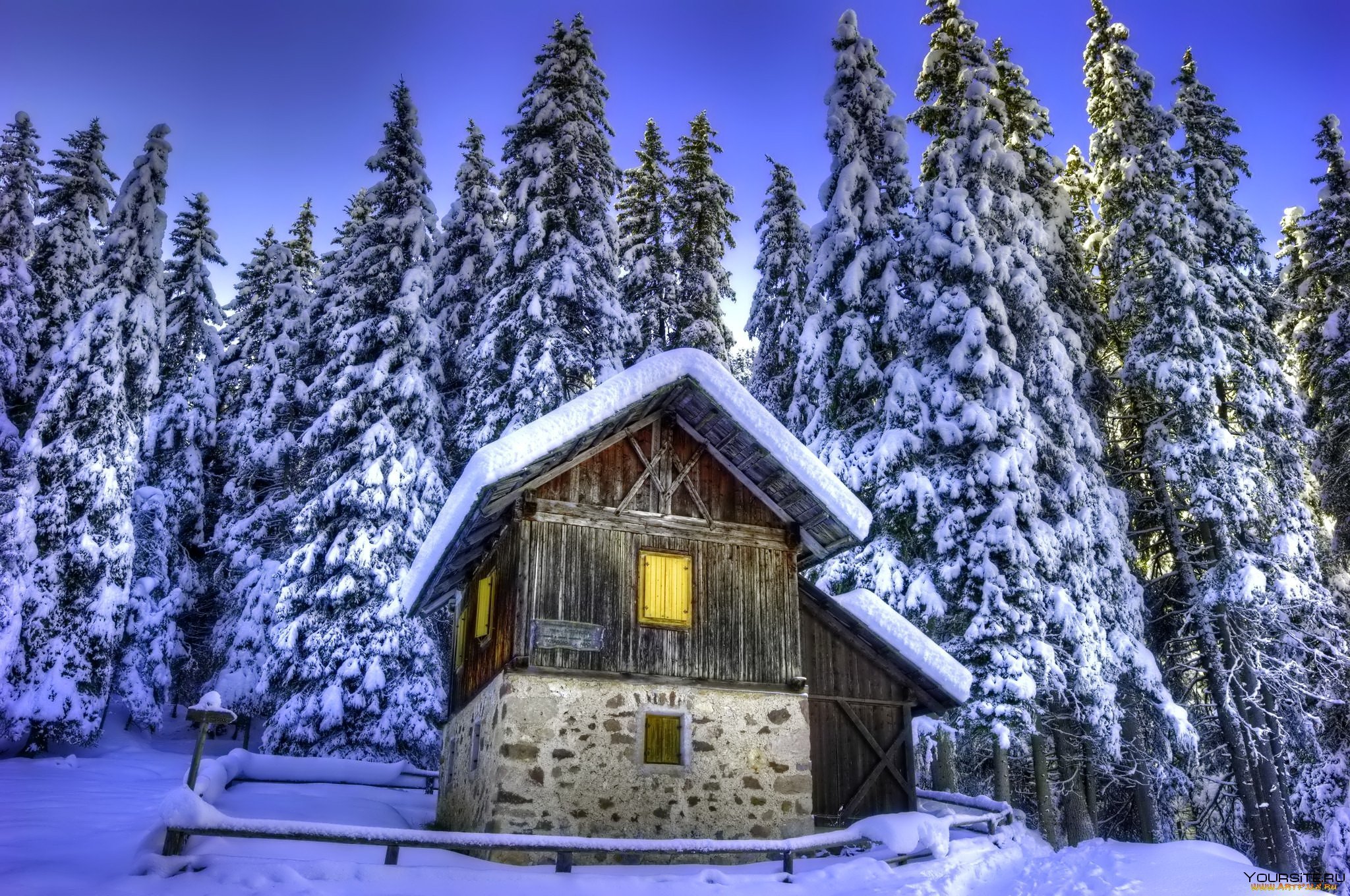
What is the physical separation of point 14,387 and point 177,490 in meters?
5.89

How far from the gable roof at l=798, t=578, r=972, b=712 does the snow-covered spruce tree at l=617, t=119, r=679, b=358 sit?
12395mm

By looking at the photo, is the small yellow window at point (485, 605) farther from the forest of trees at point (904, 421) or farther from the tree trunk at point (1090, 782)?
the tree trunk at point (1090, 782)

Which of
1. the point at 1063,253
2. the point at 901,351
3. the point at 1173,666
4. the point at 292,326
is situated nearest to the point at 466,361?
the point at 292,326

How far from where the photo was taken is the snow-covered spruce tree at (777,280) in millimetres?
26875

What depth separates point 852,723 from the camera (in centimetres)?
1506

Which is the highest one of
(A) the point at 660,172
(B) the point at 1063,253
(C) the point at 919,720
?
(A) the point at 660,172

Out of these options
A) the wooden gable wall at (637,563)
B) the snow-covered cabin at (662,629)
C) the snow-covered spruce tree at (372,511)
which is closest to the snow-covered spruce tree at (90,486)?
the snow-covered spruce tree at (372,511)

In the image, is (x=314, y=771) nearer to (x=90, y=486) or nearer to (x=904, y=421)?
(x=90, y=486)

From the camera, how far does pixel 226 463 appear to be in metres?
29.6

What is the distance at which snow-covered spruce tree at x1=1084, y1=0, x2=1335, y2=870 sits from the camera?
1891 centimetres

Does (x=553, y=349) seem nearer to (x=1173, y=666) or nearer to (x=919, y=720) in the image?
(x=919, y=720)

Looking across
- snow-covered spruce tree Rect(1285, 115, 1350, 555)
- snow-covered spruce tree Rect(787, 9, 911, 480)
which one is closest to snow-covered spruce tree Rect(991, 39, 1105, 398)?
snow-covered spruce tree Rect(787, 9, 911, 480)

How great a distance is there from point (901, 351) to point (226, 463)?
2378 cm

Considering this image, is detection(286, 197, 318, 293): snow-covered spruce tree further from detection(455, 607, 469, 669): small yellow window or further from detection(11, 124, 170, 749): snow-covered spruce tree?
detection(455, 607, 469, 669): small yellow window
